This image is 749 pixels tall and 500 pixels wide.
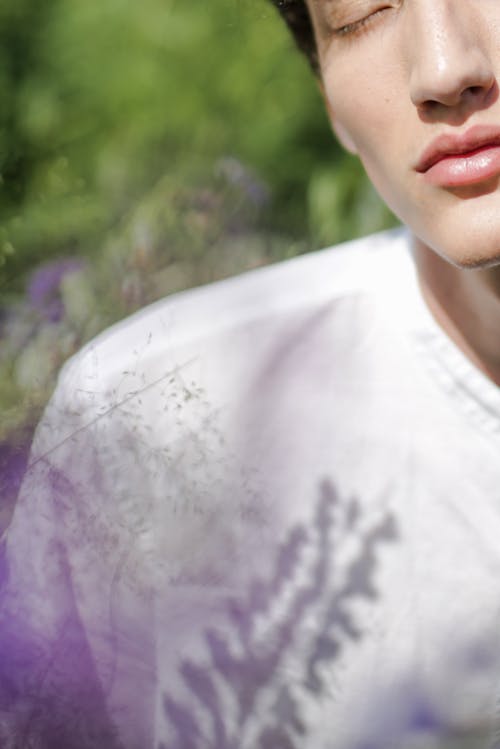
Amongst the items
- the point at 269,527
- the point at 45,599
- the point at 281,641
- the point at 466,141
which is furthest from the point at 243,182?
the point at 45,599

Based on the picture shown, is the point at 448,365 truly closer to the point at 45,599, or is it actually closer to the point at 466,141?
the point at 466,141

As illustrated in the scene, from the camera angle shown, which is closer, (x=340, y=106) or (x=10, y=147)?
(x=10, y=147)

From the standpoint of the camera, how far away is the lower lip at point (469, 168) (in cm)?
116

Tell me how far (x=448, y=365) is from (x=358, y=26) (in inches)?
19.4

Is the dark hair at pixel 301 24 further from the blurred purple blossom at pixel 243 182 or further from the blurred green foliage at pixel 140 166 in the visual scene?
the blurred purple blossom at pixel 243 182

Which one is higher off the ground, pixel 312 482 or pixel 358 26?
pixel 358 26

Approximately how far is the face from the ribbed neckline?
0.73 feet

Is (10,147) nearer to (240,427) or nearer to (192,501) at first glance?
(192,501)

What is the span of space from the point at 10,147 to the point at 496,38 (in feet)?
1.79

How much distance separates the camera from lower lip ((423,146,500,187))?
3.79 feet

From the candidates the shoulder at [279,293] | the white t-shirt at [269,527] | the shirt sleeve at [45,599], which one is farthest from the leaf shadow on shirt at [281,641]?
the shoulder at [279,293]

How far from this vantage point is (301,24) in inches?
62.7

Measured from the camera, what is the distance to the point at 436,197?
1.24 meters

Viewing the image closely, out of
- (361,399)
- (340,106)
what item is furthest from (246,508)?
(340,106)
